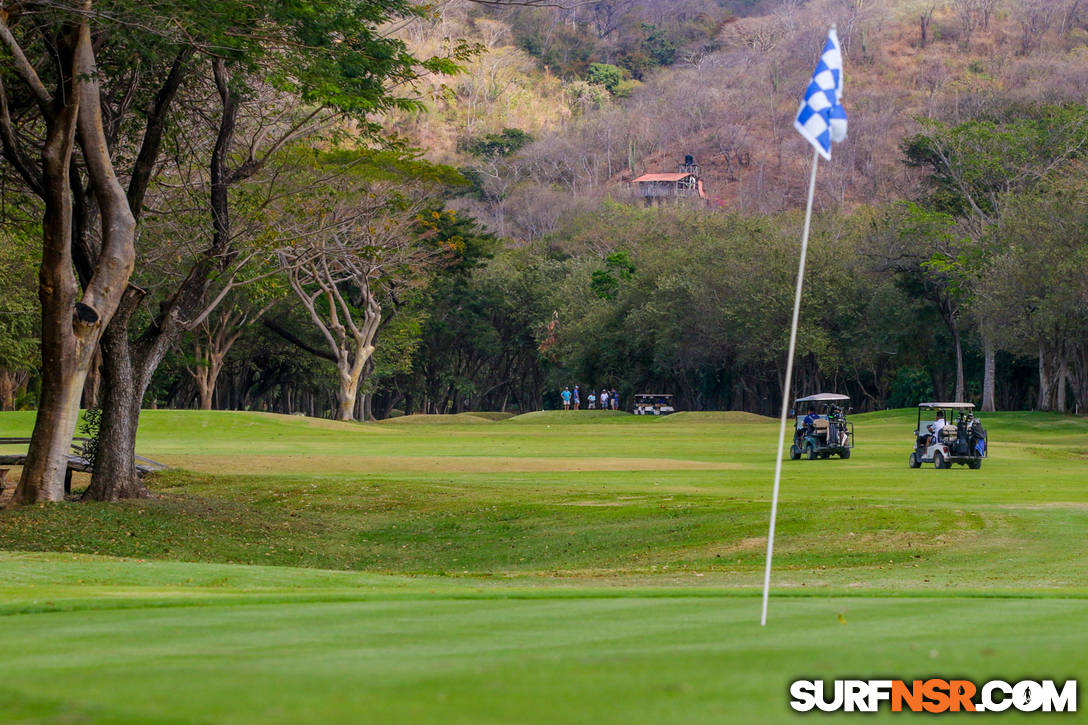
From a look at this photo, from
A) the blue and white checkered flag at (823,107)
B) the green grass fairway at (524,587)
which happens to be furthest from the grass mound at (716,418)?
the blue and white checkered flag at (823,107)

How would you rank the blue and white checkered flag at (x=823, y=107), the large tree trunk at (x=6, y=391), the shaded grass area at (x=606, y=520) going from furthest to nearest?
the large tree trunk at (x=6, y=391) → the shaded grass area at (x=606, y=520) → the blue and white checkered flag at (x=823, y=107)

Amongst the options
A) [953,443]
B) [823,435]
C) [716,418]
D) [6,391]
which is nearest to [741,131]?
[716,418]

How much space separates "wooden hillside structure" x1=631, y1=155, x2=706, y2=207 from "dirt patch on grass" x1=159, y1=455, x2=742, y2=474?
119425 millimetres

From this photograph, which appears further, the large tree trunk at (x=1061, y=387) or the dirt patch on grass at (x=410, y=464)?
the large tree trunk at (x=1061, y=387)

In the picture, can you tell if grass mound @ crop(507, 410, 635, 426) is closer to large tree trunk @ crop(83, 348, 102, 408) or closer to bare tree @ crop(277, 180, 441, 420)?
bare tree @ crop(277, 180, 441, 420)

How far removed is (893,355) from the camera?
80.4 metres

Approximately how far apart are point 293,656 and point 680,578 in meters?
9.66

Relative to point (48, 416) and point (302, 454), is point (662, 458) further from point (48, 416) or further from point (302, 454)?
point (48, 416)

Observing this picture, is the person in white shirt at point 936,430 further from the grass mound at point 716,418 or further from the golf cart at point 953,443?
the grass mound at point 716,418

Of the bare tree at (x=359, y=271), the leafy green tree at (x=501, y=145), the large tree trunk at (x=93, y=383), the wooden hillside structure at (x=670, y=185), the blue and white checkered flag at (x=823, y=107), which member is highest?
the leafy green tree at (x=501, y=145)

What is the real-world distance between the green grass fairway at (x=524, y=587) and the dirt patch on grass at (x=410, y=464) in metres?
0.18

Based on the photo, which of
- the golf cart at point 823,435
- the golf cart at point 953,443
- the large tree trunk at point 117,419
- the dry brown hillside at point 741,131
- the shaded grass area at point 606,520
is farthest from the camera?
the dry brown hillside at point 741,131

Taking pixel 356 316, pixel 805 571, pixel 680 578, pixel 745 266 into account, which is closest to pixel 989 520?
pixel 805 571

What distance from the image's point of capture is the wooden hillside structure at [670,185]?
161125 millimetres
